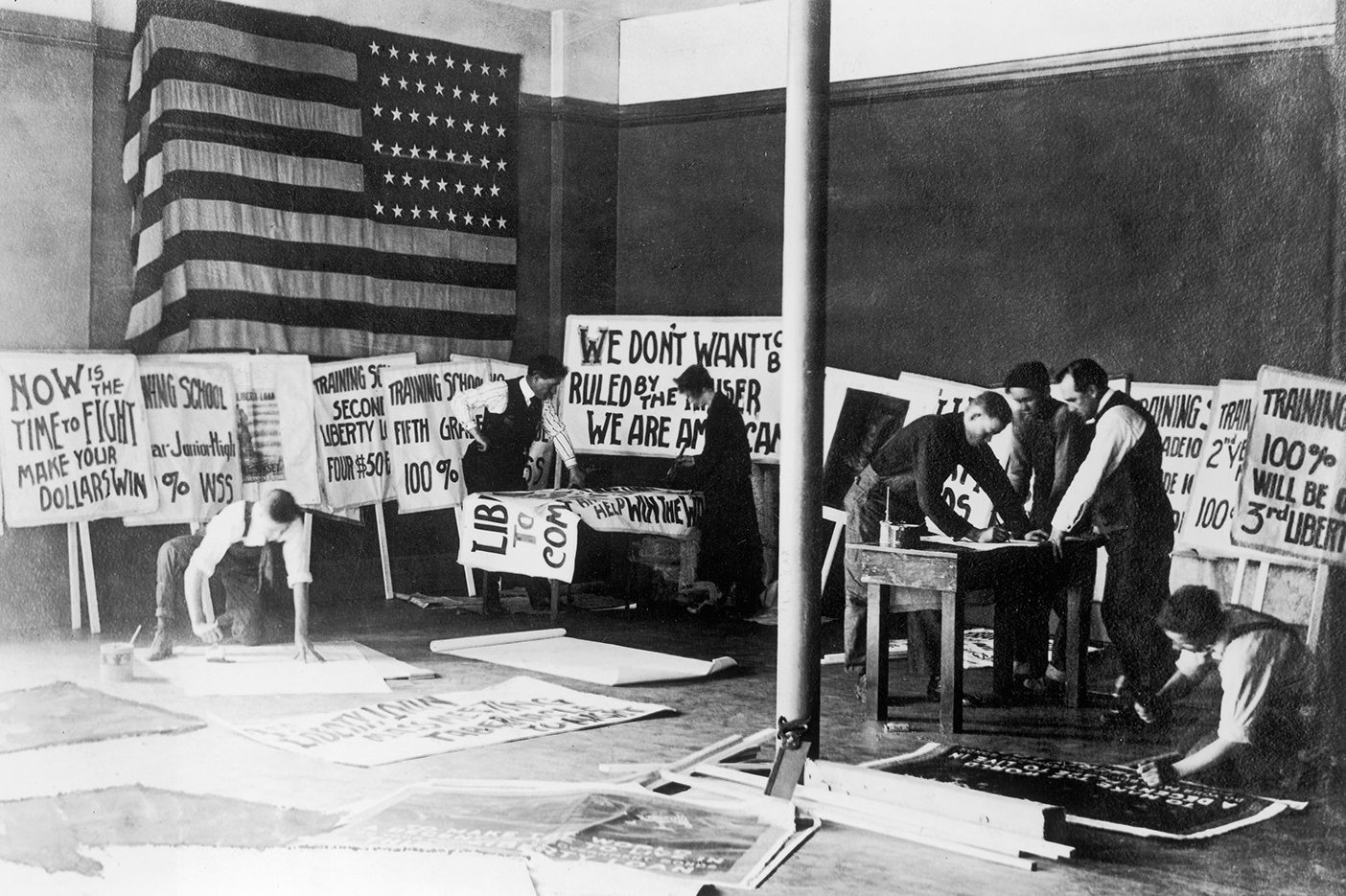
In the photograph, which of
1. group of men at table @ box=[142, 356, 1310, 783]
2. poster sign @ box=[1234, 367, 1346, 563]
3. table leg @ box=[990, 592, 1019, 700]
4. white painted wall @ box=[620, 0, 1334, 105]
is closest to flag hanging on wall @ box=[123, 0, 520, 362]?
group of men at table @ box=[142, 356, 1310, 783]

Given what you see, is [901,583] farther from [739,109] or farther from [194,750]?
[739,109]

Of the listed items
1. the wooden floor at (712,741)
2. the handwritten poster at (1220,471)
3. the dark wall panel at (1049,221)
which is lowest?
the wooden floor at (712,741)

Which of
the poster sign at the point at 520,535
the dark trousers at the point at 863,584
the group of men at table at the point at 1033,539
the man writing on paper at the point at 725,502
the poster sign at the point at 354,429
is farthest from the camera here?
the man writing on paper at the point at 725,502

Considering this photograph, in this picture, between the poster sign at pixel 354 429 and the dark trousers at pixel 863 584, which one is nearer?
the dark trousers at pixel 863 584

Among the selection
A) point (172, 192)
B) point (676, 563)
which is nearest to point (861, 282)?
point (676, 563)

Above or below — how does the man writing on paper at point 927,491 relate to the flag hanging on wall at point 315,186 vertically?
below

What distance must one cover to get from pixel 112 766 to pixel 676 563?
13.8 feet

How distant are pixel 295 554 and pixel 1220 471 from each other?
4.61m

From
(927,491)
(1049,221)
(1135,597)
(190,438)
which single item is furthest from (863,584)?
(190,438)

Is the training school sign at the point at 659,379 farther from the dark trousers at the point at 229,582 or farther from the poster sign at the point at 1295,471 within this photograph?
the poster sign at the point at 1295,471

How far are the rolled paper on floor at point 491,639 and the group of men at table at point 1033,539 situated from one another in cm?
64

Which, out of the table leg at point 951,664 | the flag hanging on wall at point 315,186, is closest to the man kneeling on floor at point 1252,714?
the table leg at point 951,664

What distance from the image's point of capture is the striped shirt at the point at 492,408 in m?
8.29

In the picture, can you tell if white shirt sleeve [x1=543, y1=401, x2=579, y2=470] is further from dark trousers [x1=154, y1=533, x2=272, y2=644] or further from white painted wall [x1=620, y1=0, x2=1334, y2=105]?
white painted wall [x1=620, y1=0, x2=1334, y2=105]
